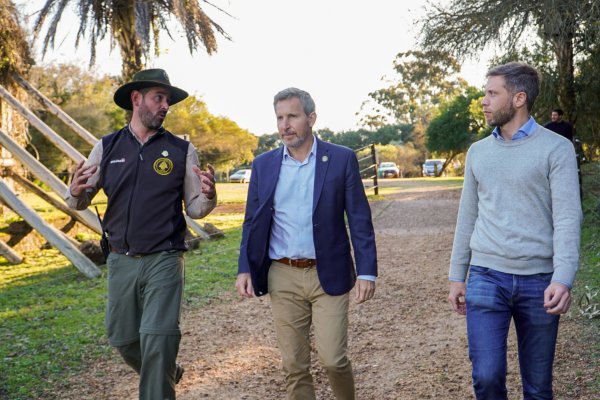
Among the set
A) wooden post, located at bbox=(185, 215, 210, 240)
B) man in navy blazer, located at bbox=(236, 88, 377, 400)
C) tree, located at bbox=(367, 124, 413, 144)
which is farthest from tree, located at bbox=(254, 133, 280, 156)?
man in navy blazer, located at bbox=(236, 88, 377, 400)

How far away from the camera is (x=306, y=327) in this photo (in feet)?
14.6

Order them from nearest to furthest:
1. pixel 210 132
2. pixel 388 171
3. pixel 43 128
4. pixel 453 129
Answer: pixel 43 128 < pixel 210 132 < pixel 453 129 < pixel 388 171

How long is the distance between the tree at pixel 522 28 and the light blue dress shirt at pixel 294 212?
972 cm

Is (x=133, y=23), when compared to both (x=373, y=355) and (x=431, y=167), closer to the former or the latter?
(x=373, y=355)

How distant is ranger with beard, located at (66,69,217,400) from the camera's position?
179 inches

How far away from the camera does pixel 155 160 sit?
472 cm

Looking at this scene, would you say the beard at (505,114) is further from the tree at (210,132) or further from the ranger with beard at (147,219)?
the tree at (210,132)

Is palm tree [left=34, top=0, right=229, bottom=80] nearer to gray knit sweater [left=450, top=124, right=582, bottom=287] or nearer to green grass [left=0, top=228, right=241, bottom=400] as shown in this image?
green grass [left=0, top=228, right=241, bottom=400]

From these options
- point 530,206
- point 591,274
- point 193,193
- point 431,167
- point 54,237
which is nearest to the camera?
point 530,206

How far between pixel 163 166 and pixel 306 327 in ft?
4.47

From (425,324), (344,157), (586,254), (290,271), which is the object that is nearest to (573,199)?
(344,157)

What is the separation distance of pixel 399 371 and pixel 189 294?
4.17 m

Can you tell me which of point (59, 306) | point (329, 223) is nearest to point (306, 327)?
point (329, 223)

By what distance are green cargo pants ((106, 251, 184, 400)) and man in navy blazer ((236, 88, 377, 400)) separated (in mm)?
533
